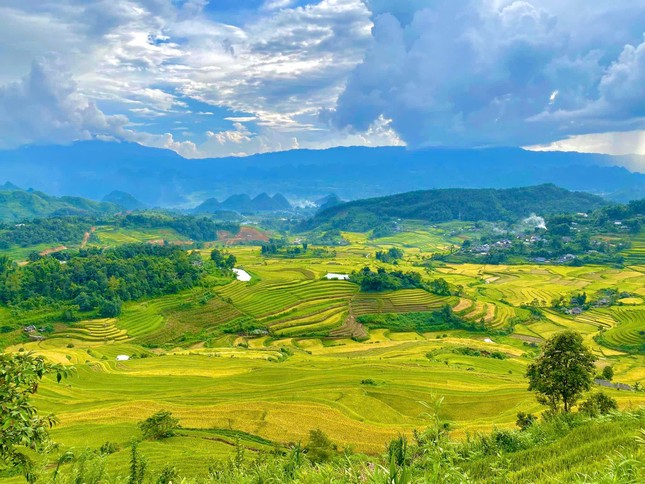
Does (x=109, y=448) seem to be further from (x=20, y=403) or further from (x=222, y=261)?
(x=222, y=261)

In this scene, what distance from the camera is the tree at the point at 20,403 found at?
579 centimetres

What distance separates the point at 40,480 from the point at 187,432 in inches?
1009

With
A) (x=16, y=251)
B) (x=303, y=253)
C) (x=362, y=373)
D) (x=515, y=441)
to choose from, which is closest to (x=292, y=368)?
(x=362, y=373)

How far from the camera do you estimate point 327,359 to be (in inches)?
2451

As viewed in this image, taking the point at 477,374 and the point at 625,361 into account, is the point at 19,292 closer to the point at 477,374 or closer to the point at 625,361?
the point at 477,374

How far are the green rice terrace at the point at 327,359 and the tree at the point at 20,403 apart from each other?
23.7 inches

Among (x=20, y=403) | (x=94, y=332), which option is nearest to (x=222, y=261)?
(x=94, y=332)

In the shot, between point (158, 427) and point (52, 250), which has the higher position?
point (158, 427)

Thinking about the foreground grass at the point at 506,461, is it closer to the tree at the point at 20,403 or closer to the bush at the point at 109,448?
the tree at the point at 20,403

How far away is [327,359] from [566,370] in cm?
4130

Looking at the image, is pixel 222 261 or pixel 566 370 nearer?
pixel 566 370

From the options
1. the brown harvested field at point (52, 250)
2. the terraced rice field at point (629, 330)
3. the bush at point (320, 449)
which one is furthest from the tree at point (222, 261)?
the bush at point (320, 449)

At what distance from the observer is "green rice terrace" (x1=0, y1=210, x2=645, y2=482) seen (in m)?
30.6

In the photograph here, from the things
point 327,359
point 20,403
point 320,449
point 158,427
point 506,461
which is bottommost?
point 327,359
